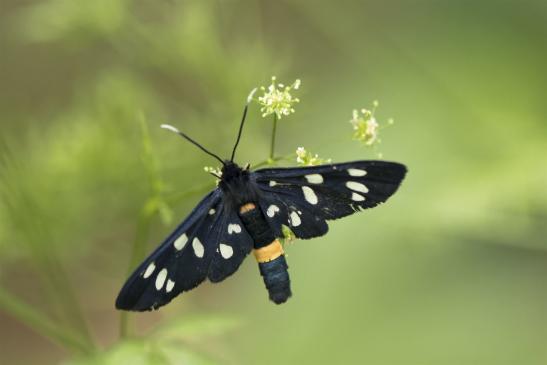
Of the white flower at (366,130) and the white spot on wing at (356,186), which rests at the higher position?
the white flower at (366,130)

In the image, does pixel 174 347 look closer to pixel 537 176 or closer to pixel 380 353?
pixel 380 353

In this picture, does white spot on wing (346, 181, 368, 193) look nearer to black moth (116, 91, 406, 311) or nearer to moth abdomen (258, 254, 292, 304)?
black moth (116, 91, 406, 311)

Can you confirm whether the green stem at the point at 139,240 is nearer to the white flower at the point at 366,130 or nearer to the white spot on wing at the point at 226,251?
the white spot on wing at the point at 226,251

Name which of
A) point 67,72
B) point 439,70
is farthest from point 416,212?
point 67,72

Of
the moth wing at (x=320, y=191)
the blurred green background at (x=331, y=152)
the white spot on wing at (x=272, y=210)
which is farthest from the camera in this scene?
the blurred green background at (x=331, y=152)

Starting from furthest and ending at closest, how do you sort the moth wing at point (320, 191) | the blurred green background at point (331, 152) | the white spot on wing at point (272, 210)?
the blurred green background at point (331, 152), the white spot on wing at point (272, 210), the moth wing at point (320, 191)

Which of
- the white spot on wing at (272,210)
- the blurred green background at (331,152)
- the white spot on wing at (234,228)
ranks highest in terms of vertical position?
the blurred green background at (331,152)

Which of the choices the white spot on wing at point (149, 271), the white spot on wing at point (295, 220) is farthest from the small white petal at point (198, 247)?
the white spot on wing at point (295, 220)

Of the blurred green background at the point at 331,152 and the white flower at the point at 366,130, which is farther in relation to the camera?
the blurred green background at the point at 331,152
